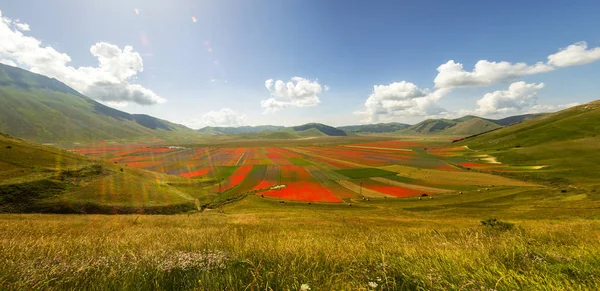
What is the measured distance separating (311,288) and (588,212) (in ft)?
208

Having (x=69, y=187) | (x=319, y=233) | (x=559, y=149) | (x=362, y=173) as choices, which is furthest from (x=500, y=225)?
(x=559, y=149)

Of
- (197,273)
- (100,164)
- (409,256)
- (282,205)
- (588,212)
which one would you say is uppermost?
(197,273)

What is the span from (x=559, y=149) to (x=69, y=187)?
182 meters

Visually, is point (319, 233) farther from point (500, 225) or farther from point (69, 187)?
point (69, 187)

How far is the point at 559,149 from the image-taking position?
4274 inches

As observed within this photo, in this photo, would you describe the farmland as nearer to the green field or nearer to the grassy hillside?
the grassy hillside

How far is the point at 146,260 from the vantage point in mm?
4141

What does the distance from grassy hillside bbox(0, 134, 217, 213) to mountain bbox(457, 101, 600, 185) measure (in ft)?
391

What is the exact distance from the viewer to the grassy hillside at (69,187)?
1378 inches

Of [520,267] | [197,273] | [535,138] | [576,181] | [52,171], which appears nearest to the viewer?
[197,273]

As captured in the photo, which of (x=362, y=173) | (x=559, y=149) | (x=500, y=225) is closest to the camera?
(x=500, y=225)

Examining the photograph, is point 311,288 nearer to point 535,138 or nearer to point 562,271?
point 562,271

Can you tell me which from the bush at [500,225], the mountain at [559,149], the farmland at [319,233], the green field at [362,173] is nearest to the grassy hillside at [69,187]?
the farmland at [319,233]

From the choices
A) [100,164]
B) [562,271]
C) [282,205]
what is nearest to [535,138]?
[282,205]
